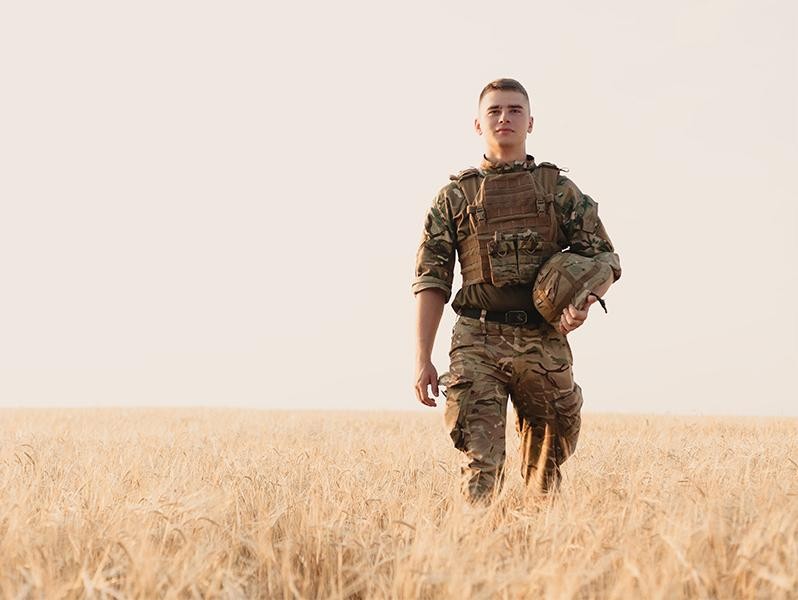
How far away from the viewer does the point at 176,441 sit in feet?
30.1

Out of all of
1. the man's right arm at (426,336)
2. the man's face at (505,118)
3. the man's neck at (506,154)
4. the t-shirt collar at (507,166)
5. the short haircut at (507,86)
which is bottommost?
the man's right arm at (426,336)

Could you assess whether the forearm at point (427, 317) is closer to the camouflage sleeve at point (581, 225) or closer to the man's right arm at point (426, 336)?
the man's right arm at point (426, 336)

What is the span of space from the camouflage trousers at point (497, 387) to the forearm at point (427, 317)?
5.4 inches

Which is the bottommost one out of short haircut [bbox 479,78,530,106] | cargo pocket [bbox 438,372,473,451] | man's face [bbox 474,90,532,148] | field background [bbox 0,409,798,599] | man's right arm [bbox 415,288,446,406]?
field background [bbox 0,409,798,599]

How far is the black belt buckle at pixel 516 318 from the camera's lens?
4414 millimetres

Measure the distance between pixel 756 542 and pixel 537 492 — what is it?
79.1 inches

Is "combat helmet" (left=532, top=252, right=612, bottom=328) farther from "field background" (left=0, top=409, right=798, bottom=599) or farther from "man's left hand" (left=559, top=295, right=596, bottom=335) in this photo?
"field background" (left=0, top=409, right=798, bottom=599)

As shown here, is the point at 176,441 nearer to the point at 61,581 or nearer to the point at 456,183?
the point at 456,183

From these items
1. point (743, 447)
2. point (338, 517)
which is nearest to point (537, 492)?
point (338, 517)

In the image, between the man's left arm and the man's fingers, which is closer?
the man's fingers

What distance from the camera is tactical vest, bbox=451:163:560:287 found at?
4.41 m

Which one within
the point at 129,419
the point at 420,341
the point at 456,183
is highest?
the point at 456,183

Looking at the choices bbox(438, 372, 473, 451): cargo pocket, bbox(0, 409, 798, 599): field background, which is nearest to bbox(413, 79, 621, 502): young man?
bbox(438, 372, 473, 451): cargo pocket

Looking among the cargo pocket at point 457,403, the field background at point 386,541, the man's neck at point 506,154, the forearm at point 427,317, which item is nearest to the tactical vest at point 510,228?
the man's neck at point 506,154
